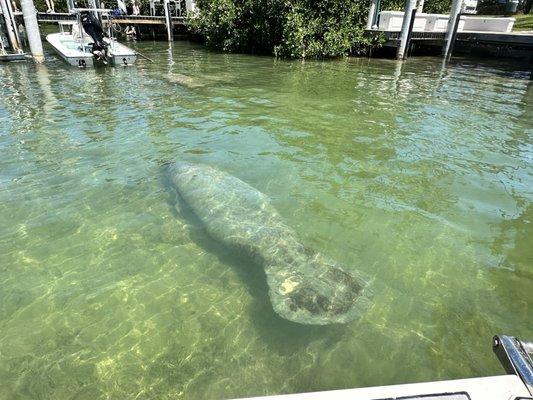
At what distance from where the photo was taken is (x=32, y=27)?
17.3 metres

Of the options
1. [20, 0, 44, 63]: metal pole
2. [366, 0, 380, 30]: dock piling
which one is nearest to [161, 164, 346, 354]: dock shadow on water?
[20, 0, 44, 63]: metal pole

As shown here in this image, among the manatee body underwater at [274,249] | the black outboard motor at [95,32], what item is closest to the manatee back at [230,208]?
the manatee body underwater at [274,249]

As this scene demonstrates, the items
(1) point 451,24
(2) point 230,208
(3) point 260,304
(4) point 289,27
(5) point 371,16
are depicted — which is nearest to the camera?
(3) point 260,304

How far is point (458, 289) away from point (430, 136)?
6071 millimetres

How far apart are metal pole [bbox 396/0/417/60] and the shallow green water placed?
39.3 feet

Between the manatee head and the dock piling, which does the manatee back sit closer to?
the manatee head

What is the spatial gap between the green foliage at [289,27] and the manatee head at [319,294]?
65.0ft

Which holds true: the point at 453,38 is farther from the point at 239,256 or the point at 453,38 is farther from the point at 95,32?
the point at 239,256

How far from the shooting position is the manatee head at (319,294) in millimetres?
3822

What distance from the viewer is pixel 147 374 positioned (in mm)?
3572

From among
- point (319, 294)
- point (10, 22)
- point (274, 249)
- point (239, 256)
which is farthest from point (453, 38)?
point (319, 294)

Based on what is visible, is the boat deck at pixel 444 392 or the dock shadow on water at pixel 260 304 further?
the dock shadow on water at pixel 260 304

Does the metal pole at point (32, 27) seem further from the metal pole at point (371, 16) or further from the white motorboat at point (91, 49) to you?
the metal pole at point (371, 16)

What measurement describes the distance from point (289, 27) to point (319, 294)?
20911 mm
